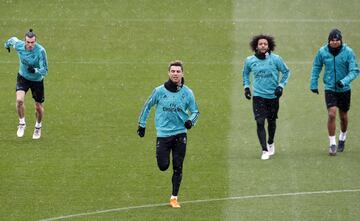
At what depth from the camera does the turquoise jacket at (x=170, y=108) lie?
18.4 m

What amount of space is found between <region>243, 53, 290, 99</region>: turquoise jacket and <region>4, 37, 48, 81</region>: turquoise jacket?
392 cm

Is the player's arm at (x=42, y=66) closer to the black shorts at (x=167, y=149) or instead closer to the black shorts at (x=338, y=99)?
the black shorts at (x=167, y=149)

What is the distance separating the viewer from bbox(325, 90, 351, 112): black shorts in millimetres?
21266

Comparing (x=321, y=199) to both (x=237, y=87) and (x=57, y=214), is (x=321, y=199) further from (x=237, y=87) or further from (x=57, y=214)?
(x=237, y=87)

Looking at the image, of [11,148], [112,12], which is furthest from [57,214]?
[112,12]

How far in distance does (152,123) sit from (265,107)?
3.54 m

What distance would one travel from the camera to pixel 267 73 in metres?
21.2

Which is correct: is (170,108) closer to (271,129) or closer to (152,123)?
(271,129)

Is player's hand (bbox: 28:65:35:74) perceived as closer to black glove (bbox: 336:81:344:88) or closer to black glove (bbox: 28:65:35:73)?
black glove (bbox: 28:65:35:73)

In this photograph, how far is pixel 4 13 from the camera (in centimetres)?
3198

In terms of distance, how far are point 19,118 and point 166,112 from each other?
5823mm

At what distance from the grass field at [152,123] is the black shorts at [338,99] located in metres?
0.92

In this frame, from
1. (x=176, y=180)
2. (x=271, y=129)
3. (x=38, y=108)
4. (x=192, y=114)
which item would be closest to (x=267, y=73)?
(x=271, y=129)

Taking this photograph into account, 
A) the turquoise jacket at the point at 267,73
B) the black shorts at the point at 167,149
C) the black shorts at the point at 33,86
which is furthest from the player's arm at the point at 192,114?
the black shorts at the point at 33,86
